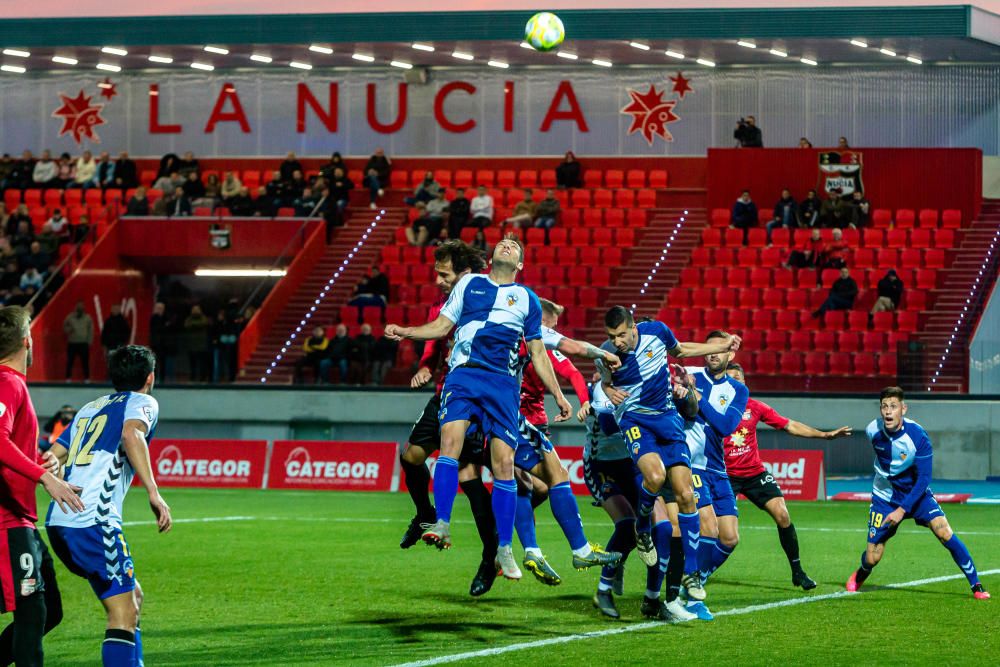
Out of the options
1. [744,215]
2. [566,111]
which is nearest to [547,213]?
[744,215]

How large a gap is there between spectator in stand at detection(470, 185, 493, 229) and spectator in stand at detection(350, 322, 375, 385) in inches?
245

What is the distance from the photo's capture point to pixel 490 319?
10930 mm

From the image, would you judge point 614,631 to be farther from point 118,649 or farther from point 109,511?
point 109,511

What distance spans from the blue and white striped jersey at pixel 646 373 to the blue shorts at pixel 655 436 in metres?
0.06

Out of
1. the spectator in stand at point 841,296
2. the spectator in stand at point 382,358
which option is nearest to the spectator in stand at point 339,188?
the spectator in stand at point 382,358

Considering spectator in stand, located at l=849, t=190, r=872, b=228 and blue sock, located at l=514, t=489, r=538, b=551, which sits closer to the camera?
blue sock, located at l=514, t=489, r=538, b=551

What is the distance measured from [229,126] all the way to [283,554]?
2826 centimetres

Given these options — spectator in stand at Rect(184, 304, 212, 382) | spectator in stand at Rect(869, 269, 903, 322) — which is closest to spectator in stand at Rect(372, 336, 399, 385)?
spectator in stand at Rect(184, 304, 212, 382)

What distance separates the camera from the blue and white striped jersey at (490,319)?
35.9ft

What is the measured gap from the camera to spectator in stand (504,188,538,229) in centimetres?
3531

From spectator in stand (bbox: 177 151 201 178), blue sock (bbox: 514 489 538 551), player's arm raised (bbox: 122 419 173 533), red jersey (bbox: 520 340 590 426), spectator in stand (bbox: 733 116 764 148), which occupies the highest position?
spectator in stand (bbox: 733 116 764 148)

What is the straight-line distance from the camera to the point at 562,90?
41219mm

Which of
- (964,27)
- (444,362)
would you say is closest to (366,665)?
(444,362)

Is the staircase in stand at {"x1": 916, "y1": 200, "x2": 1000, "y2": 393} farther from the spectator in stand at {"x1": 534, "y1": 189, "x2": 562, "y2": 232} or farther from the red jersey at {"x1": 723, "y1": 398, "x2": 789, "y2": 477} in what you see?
the red jersey at {"x1": 723, "y1": 398, "x2": 789, "y2": 477}
